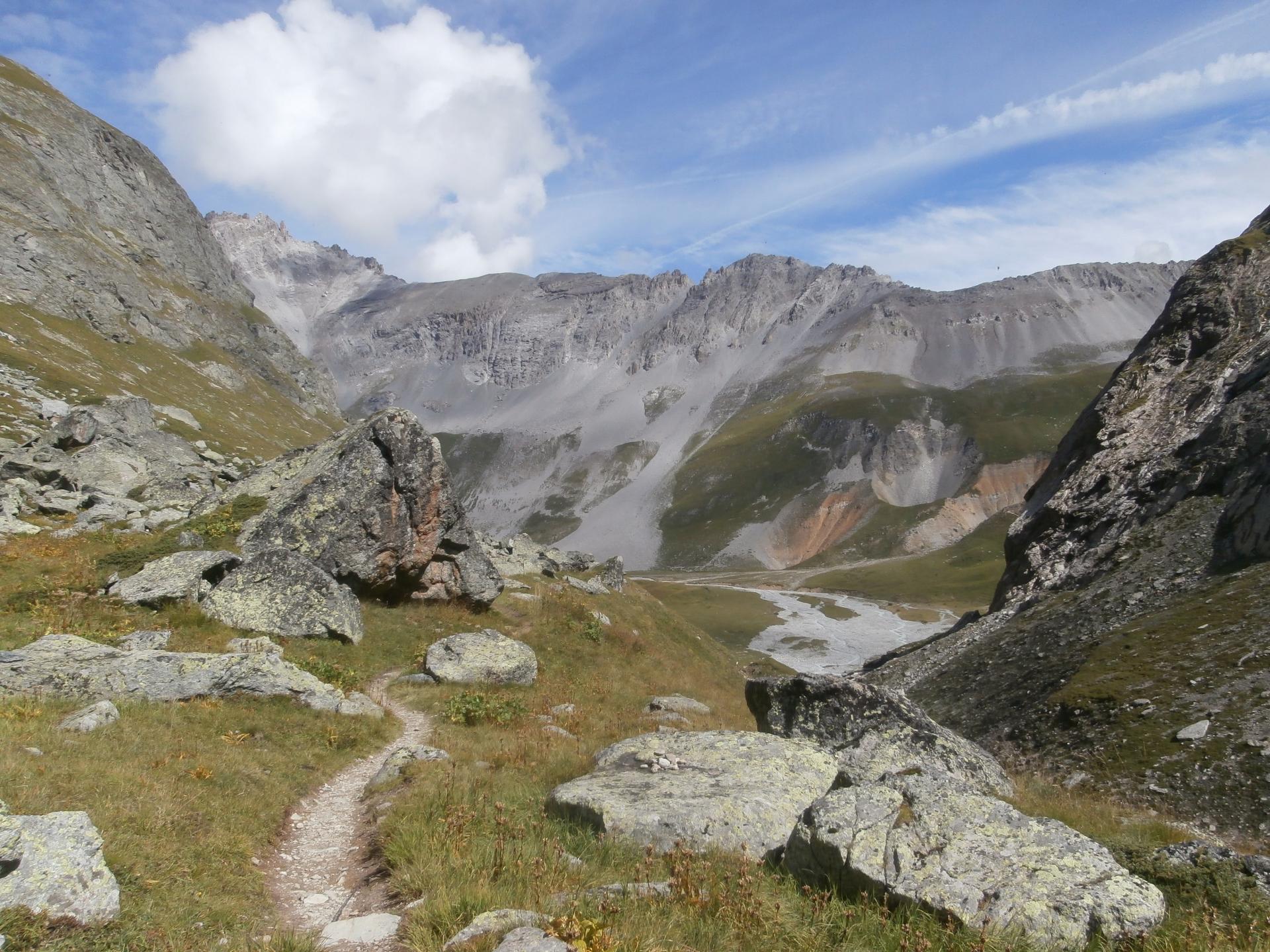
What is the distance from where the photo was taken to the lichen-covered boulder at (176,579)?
21.9 metres

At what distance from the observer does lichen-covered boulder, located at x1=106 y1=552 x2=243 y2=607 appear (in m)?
21.9

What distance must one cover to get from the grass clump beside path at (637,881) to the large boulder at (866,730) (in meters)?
1.18

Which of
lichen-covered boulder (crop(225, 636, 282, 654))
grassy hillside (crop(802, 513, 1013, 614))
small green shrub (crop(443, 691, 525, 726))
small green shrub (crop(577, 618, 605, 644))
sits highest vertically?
lichen-covered boulder (crop(225, 636, 282, 654))

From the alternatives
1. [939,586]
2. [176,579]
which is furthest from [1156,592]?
[939,586]

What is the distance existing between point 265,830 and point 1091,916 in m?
11.2

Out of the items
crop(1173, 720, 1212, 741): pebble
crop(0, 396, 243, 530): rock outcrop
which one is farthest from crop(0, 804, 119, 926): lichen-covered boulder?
crop(0, 396, 243, 530): rock outcrop

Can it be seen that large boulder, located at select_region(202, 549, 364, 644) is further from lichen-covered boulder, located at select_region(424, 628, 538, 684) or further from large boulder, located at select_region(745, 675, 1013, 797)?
large boulder, located at select_region(745, 675, 1013, 797)

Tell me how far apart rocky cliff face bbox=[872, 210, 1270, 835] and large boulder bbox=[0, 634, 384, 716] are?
739 inches

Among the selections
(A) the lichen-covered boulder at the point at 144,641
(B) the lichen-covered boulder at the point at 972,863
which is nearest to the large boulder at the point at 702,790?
(B) the lichen-covered boulder at the point at 972,863

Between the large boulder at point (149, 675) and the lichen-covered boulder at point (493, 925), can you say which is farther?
the large boulder at point (149, 675)

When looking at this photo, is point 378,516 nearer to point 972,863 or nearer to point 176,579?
point 176,579

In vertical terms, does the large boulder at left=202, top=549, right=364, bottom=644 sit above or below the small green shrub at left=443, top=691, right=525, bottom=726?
above

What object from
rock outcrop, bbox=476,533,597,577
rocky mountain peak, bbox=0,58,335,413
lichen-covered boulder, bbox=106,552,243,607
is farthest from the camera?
rocky mountain peak, bbox=0,58,335,413

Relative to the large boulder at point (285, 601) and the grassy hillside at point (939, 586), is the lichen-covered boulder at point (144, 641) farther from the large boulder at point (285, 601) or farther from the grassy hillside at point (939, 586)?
the grassy hillside at point (939, 586)
